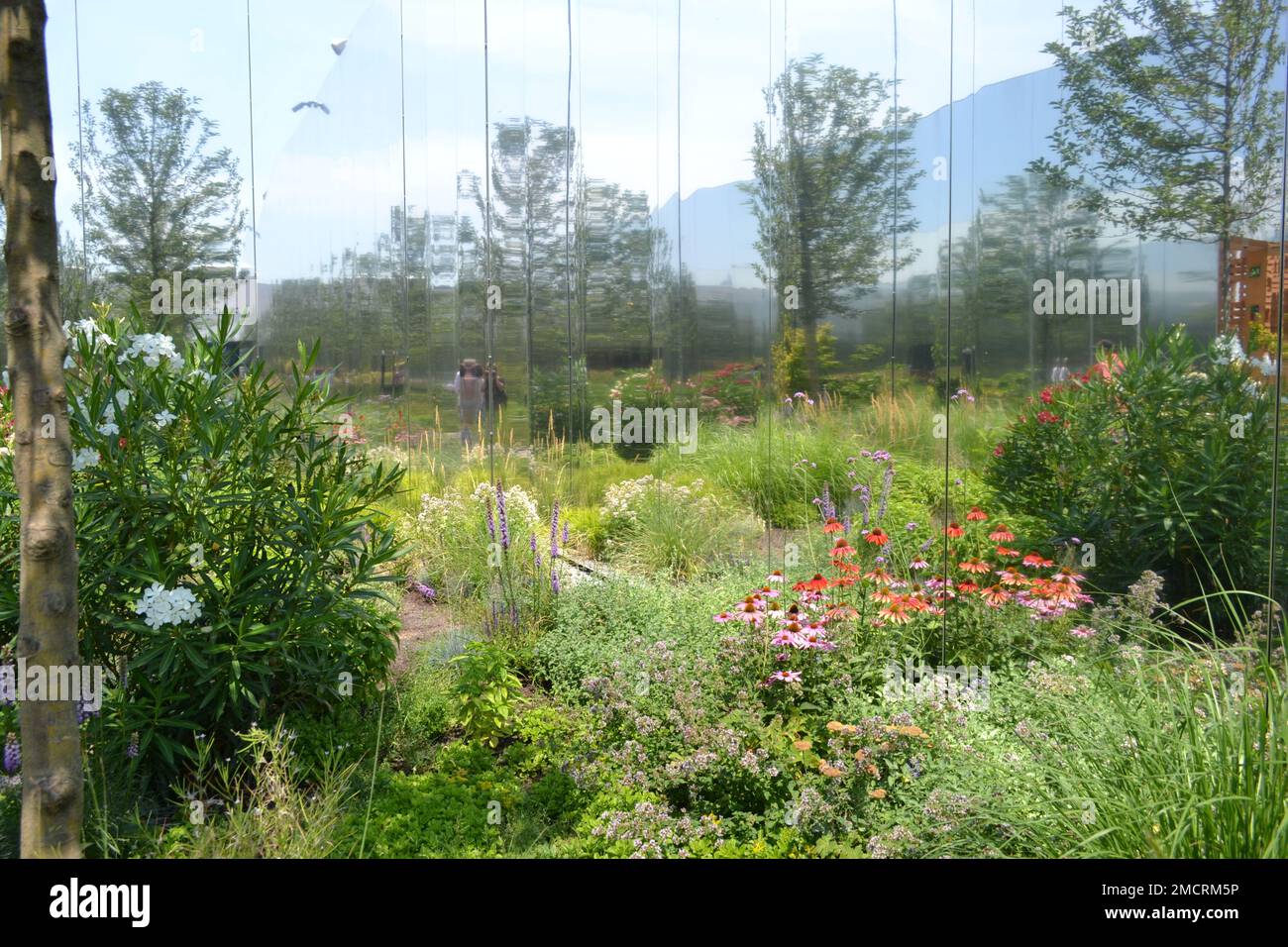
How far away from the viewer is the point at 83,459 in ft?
11.0

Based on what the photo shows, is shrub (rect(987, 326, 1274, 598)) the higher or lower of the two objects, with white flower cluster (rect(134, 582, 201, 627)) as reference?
higher

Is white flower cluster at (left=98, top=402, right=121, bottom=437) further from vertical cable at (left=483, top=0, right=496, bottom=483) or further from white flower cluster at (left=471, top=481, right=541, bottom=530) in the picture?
vertical cable at (left=483, top=0, right=496, bottom=483)

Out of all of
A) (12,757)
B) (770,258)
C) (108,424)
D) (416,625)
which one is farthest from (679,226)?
(12,757)

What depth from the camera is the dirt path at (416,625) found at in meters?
4.76

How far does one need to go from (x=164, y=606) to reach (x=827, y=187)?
4201 millimetres

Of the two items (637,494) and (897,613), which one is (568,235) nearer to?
(637,494)

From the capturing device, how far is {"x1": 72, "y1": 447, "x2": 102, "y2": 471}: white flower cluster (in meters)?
3.33

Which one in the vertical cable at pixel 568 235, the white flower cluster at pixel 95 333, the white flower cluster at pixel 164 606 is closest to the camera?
the white flower cluster at pixel 164 606

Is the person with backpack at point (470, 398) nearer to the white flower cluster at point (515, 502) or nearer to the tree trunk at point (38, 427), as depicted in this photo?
the white flower cluster at point (515, 502)

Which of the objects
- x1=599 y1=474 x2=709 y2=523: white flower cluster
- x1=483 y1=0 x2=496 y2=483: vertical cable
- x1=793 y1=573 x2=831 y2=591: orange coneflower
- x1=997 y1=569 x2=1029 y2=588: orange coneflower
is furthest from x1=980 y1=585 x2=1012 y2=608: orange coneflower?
x1=483 y1=0 x2=496 y2=483: vertical cable

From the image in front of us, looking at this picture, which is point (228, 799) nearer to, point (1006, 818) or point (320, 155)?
point (1006, 818)

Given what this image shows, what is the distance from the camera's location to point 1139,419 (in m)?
4.30

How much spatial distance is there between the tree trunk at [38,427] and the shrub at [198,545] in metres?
1.18

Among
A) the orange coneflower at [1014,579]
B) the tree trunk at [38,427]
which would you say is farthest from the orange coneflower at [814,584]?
the tree trunk at [38,427]
